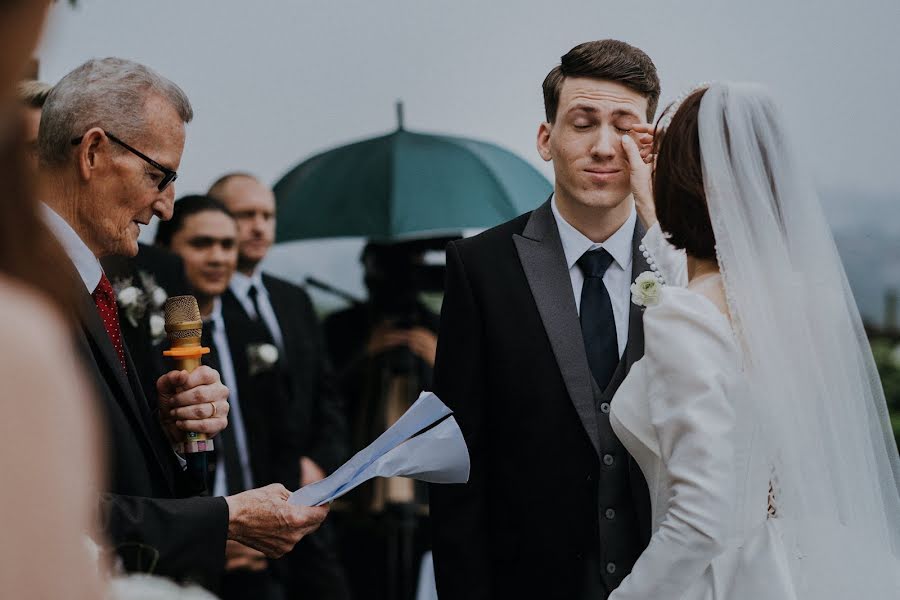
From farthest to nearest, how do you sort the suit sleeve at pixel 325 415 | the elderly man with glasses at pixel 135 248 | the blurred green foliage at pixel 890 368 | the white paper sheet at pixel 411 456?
1. the blurred green foliage at pixel 890 368
2. the suit sleeve at pixel 325 415
3. the white paper sheet at pixel 411 456
4. the elderly man with glasses at pixel 135 248

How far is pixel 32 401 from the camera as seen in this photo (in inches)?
38.1

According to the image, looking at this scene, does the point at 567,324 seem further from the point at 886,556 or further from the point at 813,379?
the point at 886,556

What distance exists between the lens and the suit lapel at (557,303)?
128 inches

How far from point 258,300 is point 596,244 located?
283cm

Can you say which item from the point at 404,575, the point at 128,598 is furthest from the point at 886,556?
the point at 404,575

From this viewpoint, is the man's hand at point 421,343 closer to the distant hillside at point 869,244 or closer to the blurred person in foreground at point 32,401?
the distant hillside at point 869,244

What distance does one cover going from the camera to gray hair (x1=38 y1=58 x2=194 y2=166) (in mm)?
2994

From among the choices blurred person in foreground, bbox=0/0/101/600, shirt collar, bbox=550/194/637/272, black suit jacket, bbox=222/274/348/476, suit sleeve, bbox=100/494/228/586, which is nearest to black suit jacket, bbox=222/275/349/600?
black suit jacket, bbox=222/274/348/476

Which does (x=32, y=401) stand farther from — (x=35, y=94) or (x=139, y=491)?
(x=35, y=94)

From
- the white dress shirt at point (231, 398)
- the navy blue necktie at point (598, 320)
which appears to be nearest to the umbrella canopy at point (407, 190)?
the white dress shirt at point (231, 398)

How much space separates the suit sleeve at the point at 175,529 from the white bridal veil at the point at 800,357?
1204 mm

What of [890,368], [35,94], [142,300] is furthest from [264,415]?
[890,368]

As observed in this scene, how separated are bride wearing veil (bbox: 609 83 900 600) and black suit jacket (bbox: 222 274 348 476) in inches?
123

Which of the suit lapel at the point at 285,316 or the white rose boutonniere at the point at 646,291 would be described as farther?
the suit lapel at the point at 285,316
